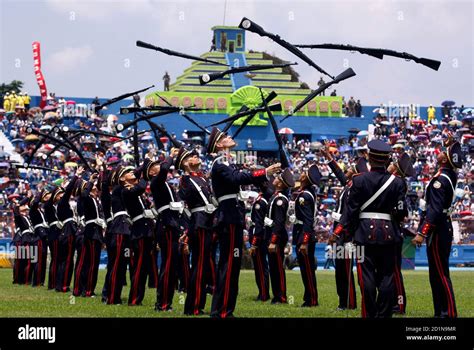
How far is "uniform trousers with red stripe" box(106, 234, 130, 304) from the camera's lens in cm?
1873

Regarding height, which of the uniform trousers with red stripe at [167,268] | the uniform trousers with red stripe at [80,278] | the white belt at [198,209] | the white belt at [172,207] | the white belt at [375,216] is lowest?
the uniform trousers with red stripe at [80,278]

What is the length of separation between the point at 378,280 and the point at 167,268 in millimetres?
4674

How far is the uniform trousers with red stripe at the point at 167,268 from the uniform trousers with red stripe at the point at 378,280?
4.41 m

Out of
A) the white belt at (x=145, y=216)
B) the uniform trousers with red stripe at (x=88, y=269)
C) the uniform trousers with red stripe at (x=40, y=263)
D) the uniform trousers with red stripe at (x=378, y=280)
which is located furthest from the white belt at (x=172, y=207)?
the uniform trousers with red stripe at (x=40, y=263)

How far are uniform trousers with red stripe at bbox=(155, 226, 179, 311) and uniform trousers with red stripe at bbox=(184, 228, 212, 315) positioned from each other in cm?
121

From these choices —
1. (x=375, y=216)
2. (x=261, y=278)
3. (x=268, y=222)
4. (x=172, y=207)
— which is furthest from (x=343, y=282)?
(x=375, y=216)

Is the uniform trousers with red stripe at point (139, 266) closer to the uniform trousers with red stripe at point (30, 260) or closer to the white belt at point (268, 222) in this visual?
the white belt at point (268, 222)

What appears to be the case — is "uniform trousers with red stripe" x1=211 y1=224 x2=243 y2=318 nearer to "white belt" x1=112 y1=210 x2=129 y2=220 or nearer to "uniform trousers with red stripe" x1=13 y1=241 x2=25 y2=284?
"white belt" x1=112 y1=210 x2=129 y2=220

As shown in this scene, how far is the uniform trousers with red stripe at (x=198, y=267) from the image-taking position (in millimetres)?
15539

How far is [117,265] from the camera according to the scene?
18906 millimetres

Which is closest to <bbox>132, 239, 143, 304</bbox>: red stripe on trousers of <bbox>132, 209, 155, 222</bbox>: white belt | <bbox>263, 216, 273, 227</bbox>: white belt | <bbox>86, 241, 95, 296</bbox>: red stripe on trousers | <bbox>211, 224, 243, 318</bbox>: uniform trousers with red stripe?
<bbox>132, 209, 155, 222</bbox>: white belt

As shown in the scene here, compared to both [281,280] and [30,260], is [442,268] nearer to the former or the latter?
[281,280]
